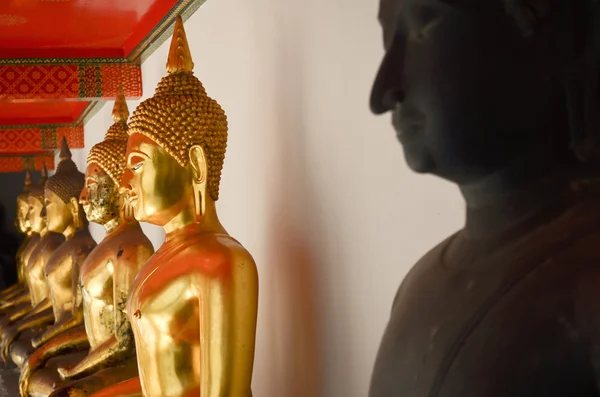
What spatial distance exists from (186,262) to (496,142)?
114 centimetres

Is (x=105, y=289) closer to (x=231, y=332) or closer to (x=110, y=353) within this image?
(x=110, y=353)

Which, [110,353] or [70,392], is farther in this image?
[110,353]

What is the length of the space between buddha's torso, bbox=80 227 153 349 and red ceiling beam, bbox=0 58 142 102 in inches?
41.8

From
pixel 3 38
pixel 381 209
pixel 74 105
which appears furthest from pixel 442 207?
pixel 74 105

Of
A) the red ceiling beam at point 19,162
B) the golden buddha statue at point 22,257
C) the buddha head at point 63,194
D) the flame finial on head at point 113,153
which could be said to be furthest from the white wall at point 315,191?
the red ceiling beam at point 19,162

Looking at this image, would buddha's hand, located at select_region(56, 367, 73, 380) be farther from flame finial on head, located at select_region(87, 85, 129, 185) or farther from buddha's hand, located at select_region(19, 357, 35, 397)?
flame finial on head, located at select_region(87, 85, 129, 185)

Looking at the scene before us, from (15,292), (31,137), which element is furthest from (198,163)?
(31,137)

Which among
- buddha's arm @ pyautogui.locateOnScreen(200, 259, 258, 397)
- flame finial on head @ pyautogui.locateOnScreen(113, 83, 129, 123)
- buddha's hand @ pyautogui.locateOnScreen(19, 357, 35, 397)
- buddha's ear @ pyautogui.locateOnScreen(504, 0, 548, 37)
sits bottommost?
buddha's hand @ pyautogui.locateOnScreen(19, 357, 35, 397)

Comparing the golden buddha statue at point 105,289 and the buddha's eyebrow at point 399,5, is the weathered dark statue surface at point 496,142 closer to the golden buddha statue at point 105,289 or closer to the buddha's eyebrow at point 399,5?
the buddha's eyebrow at point 399,5

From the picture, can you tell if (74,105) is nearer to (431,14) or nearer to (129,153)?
(129,153)

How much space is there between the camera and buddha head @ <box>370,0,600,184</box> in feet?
2.01

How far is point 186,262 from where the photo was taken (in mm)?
1684

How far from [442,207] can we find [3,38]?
244cm

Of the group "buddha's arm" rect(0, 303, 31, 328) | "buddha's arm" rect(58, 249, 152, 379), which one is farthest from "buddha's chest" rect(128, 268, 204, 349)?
"buddha's arm" rect(0, 303, 31, 328)
